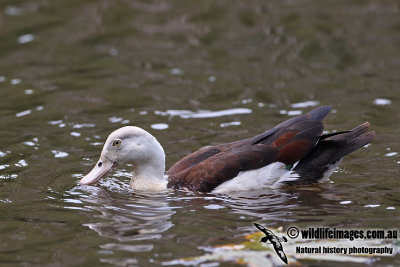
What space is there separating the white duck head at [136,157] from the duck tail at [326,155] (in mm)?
1896

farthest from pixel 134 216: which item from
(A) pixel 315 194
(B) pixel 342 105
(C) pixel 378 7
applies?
(C) pixel 378 7

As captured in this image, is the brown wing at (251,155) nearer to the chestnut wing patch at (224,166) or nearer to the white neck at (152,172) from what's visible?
the chestnut wing patch at (224,166)

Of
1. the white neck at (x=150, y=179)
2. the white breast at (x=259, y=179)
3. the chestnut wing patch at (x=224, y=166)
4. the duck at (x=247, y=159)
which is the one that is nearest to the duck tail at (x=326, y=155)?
the duck at (x=247, y=159)

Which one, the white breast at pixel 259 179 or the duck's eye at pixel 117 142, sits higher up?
the duck's eye at pixel 117 142

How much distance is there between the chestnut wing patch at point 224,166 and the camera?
972 centimetres

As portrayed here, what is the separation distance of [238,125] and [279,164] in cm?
301

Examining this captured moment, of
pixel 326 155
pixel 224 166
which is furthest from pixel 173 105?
pixel 326 155

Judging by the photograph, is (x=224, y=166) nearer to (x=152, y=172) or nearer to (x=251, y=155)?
(x=251, y=155)

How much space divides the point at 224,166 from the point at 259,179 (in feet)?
1.77

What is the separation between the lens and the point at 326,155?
997 cm

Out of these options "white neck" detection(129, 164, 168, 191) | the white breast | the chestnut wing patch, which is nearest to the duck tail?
the white breast

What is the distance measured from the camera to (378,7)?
63.4ft

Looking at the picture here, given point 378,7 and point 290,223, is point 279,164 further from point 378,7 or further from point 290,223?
point 378,7

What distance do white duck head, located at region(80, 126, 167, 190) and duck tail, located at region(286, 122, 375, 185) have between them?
1.90 m
